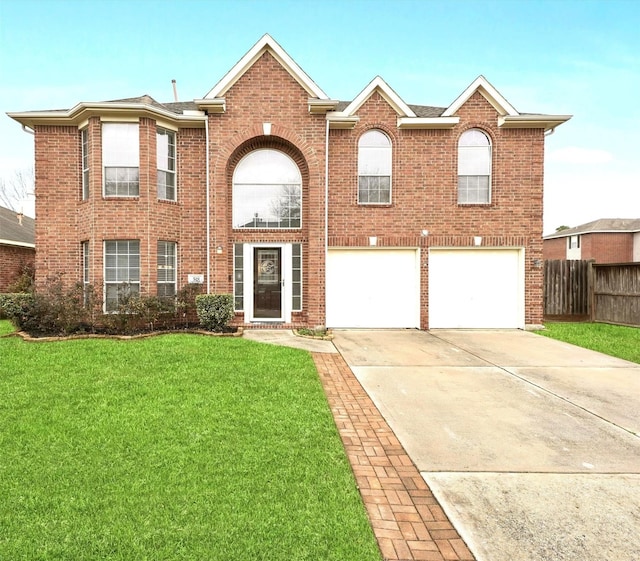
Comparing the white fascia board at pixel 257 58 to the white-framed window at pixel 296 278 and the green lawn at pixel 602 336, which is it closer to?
the white-framed window at pixel 296 278

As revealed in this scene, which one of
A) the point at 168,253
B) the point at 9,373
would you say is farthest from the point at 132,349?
the point at 168,253

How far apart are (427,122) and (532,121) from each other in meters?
3.02

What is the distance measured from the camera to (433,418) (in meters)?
4.64

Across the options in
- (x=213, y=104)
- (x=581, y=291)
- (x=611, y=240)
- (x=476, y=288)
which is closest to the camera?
(x=213, y=104)

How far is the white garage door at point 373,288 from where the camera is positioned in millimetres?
11352

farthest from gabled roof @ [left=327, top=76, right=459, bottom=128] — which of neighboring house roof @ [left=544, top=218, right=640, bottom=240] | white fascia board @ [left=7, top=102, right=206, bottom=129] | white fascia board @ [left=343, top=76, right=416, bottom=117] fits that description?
neighboring house roof @ [left=544, top=218, right=640, bottom=240]

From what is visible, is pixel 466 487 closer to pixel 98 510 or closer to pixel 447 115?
pixel 98 510

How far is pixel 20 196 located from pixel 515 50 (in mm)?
38926

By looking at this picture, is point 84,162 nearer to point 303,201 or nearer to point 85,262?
point 85,262

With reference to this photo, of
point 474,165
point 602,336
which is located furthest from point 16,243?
point 602,336

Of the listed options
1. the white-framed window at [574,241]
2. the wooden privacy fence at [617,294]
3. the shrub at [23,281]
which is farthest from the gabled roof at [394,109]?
the white-framed window at [574,241]

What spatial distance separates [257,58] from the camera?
10.3 meters

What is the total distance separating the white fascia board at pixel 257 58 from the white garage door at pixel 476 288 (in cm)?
594

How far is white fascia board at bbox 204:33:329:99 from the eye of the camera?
1021 centimetres
